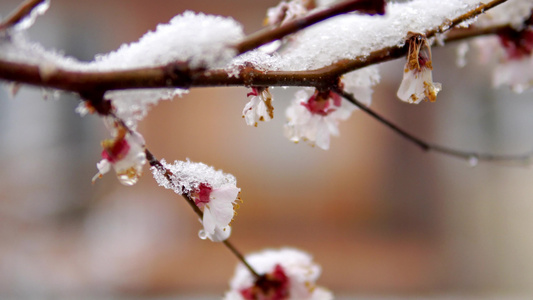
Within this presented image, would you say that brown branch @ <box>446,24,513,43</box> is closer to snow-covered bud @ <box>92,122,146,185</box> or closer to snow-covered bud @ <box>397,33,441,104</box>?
snow-covered bud @ <box>397,33,441,104</box>

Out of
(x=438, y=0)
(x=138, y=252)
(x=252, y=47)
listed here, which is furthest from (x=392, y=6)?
(x=138, y=252)

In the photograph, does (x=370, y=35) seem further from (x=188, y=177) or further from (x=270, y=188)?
(x=270, y=188)

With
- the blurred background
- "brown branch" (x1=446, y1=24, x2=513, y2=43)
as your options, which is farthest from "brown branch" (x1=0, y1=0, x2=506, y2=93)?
the blurred background

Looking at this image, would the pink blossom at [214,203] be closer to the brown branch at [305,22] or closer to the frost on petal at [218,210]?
the frost on petal at [218,210]

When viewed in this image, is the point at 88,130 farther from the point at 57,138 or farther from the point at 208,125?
the point at 208,125

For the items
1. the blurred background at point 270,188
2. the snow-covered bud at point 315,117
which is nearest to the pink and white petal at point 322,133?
the snow-covered bud at point 315,117

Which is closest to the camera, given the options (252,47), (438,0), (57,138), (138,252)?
(252,47)

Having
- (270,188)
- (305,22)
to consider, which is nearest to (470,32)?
(305,22)
